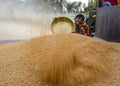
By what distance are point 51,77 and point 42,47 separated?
0.25 meters

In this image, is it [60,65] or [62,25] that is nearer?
[60,65]

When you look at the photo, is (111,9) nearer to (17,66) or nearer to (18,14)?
(17,66)

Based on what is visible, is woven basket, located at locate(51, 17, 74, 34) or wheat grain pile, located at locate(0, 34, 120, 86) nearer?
wheat grain pile, located at locate(0, 34, 120, 86)

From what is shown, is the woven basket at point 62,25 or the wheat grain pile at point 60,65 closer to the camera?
the wheat grain pile at point 60,65

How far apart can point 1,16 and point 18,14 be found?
42cm

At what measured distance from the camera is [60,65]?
1.02 m

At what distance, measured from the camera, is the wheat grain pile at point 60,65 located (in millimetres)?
1030

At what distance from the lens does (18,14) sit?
5.87 m

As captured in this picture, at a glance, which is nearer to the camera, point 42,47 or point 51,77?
point 51,77

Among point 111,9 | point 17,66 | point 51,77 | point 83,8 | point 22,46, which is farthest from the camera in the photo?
point 83,8

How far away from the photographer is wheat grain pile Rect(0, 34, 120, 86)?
1.03m

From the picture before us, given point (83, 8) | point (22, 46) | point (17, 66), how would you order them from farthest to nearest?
point (83, 8) → point (22, 46) → point (17, 66)

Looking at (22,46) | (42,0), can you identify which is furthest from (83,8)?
(22,46)

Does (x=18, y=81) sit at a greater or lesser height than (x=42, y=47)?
lesser
